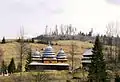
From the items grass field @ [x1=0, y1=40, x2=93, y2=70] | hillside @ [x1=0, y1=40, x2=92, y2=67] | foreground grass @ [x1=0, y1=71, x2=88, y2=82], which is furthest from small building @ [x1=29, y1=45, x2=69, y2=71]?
hillside @ [x1=0, y1=40, x2=92, y2=67]

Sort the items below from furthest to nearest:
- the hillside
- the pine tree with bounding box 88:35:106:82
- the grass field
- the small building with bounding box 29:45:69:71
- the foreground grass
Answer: the hillside
the grass field
the small building with bounding box 29:45:69:71
the foreground grass
the pine tree with bounding box 88:35:106:82

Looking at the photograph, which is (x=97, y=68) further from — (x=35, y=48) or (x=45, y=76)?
(x=35, y=48)

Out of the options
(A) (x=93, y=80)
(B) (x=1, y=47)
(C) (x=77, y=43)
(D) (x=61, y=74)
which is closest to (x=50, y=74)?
(D) (x=61, y=74)

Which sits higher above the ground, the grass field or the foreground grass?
the grass field

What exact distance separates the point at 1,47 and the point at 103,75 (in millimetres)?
64863

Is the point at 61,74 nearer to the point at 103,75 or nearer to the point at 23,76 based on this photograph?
the point at 23,76

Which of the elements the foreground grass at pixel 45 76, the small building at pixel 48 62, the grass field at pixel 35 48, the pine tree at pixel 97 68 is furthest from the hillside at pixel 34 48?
the pine tree at pixel 97 68

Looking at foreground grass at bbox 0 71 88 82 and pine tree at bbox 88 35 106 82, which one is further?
foreground grass at bbox 0 71 88 82

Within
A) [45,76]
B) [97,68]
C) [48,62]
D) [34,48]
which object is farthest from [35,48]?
[97,68]

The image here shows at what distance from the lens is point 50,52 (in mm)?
81812

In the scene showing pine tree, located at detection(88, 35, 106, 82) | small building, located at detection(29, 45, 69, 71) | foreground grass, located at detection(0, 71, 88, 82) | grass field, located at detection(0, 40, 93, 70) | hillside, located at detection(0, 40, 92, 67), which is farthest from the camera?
hillside, located at detection(0, 40, 92, 67)

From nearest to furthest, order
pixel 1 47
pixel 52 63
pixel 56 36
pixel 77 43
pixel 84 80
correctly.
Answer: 1. pixel 84 80
2. pixel 52 63
3. pixel 1 47
4. pixel 77 43
5. pixel 56 36

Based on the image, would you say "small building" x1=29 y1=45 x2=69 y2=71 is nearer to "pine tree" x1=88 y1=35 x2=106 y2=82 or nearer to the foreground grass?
the foreground grass

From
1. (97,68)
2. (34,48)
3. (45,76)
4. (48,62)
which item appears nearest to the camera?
(97,68)
